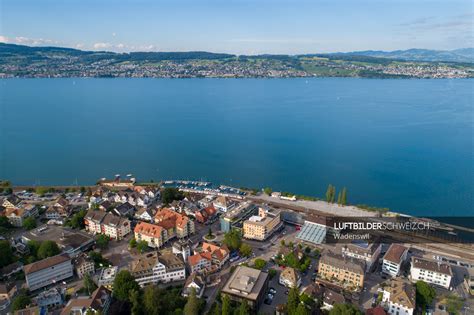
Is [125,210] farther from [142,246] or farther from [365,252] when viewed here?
[365,252]

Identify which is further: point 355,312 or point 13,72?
point 13,72

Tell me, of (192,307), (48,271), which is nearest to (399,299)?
(192,307)

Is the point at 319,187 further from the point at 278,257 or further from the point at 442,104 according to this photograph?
the point at 442,104

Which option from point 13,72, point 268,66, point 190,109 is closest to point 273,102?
point 190,109

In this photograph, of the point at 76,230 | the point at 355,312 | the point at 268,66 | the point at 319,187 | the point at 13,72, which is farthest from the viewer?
the point at 268,66

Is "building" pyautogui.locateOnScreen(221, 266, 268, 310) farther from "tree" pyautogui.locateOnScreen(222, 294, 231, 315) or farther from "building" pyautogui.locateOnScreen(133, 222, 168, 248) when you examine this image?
"building" pyautogui.locateOnScreen(133, 222, 168, 248)

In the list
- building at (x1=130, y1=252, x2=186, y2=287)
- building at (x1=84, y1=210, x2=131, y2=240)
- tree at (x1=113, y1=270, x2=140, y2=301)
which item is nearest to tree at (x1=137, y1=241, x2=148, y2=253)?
building at (x1=130, y1=252, x2=186, y2=287)
